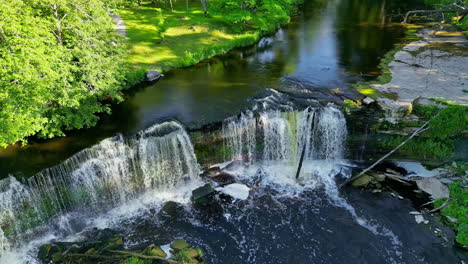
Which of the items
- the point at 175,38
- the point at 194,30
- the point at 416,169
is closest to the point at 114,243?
the point at 416,169

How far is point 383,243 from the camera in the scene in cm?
1628

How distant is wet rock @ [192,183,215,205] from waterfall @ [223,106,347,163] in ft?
9.42

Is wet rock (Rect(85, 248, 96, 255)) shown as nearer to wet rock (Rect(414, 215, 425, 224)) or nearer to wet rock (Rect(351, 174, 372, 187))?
wet rock (Rect(351, 174, 372, 187))

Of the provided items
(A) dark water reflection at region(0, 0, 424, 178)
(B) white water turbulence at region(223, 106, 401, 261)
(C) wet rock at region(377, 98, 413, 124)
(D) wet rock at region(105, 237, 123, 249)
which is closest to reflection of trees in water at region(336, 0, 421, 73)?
(A) dark water reflection at region(0, 0, 424, 178)

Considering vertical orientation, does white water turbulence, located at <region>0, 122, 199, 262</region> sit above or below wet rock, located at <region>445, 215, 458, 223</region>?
above

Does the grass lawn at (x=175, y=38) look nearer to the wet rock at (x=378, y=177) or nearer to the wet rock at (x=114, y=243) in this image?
the wet rock at (x=114, y=243)

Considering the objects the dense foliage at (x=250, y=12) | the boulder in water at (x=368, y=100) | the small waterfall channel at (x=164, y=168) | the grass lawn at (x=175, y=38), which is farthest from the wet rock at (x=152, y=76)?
the boulder in water at (x=368, y=100)

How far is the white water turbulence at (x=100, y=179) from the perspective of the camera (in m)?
16.4

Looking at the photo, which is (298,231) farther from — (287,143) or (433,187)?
(433,187)

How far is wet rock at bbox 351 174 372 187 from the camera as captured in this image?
65.1 feet

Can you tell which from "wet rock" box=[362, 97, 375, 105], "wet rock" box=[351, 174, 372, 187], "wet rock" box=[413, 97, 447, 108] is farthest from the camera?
"wet rock" box=[362, 97, 375, 105]

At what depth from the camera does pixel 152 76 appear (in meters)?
28.4

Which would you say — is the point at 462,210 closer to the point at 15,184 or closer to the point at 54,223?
the point at 54,223

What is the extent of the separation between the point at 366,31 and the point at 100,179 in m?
33.7
